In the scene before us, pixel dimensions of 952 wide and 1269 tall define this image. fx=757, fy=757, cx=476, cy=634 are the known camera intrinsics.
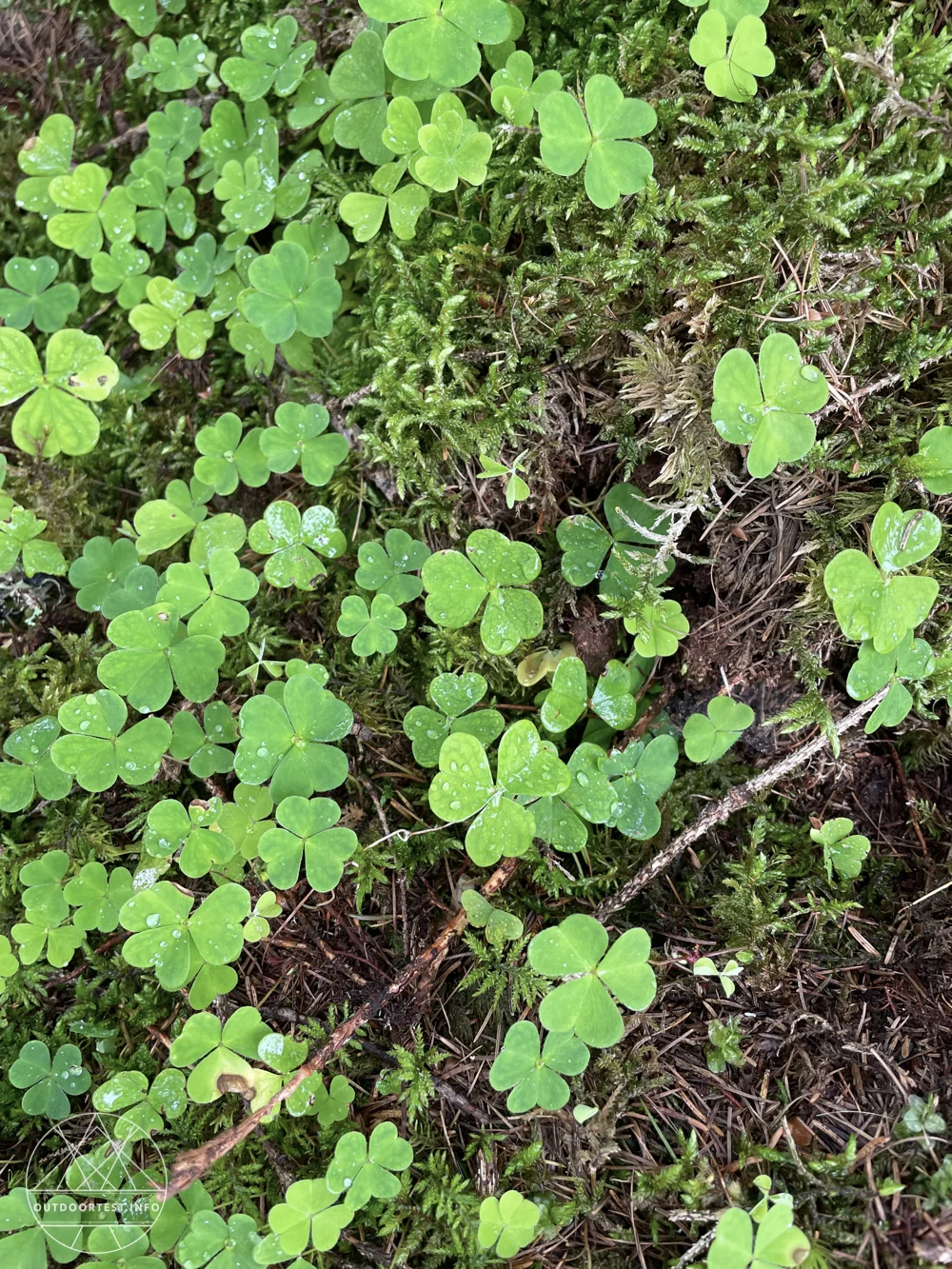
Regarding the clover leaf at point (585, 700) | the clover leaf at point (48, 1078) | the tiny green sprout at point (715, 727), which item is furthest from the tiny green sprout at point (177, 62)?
the clover leaf at point (48, 1078)

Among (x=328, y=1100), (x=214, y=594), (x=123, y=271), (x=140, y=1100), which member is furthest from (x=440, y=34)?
(x=140, y=1100)

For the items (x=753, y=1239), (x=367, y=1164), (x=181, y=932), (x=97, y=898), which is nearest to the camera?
(x=753, y=1239)

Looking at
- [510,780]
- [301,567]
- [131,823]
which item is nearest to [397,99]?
[301,567]

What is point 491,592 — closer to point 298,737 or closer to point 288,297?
point 298,737

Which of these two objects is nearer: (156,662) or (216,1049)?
(216,1049)

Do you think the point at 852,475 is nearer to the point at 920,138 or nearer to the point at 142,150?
the point at 920,138

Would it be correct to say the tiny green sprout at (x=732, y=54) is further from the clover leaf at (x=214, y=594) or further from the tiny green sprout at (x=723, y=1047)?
the tiny green sprout at (x=723, y=1047)
